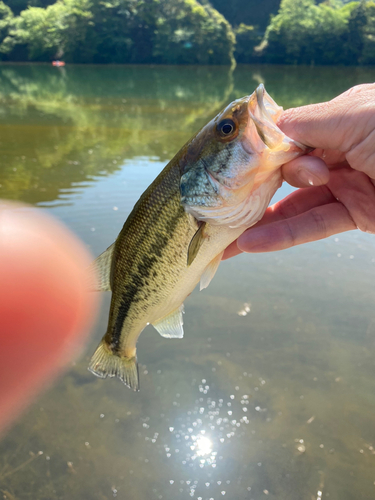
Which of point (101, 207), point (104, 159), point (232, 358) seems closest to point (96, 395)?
point (232, 358)

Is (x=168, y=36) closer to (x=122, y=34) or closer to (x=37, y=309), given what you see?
(x=122, y=34)

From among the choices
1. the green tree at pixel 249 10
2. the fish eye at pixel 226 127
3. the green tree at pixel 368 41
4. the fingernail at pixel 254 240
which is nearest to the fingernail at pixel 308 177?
the fish eye at pixel 226 127

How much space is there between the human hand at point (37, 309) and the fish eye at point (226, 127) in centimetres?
275

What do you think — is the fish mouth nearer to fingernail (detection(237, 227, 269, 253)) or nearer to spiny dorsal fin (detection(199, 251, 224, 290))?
fingernail (detection(237, 227, 269, 253))

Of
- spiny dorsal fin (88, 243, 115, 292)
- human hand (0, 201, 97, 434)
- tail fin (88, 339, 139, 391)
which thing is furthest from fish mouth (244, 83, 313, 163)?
human hand (0, 201, 97, 434)

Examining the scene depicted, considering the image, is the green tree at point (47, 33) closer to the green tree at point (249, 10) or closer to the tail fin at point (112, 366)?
the green tree at point (249, 10)

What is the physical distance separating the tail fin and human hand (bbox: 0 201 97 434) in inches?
64.4

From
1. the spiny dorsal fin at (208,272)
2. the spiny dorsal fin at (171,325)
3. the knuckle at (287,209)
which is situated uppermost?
the knuckle at (287,209)

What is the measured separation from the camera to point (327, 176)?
1.98m

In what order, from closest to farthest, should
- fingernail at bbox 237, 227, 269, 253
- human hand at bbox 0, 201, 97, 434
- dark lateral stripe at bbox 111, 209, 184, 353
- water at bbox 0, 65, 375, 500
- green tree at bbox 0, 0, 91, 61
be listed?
1. dark lateral stripe at bbox 111, 209, 184, 353
2. fingernail at bbox 237, 227, 269, 253
3. water at bbox 0, 65, 375, 500
4. human hand at bbox 0, 201, 97, 434
5. green tree at bbox 0, 0, 91, 61

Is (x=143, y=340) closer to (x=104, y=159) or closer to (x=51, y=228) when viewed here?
(x=51, y=228)

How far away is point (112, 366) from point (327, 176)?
186cm

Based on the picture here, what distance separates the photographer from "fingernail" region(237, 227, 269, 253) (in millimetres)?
2418

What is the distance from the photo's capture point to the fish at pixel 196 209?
6.16 ft
